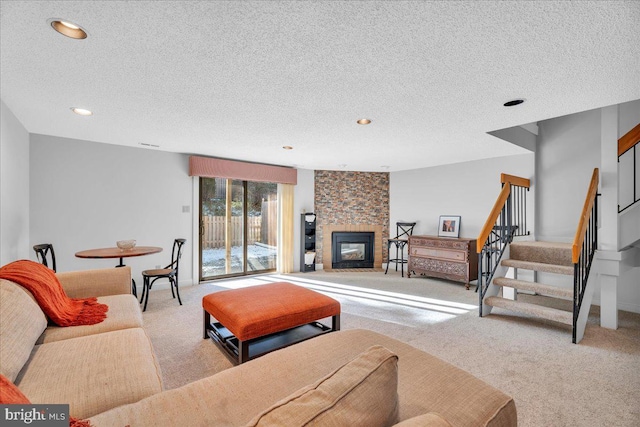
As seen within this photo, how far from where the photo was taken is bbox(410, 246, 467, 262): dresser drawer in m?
4.91

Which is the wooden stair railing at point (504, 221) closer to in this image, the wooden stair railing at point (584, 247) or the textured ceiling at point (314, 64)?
the wooden stair railing at point (584, 247)

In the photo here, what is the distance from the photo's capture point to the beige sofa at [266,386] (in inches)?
25.2

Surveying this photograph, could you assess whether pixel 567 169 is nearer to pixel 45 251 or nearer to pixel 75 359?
pixel 75 359

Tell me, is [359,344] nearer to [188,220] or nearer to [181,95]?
[181,95]

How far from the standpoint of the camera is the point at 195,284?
4895mm

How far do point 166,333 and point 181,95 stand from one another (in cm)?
231

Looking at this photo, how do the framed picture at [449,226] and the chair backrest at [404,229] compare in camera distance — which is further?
the chair backrest at [404,229]

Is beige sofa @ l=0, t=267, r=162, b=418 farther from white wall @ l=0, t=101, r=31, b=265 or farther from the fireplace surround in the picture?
the fireplace surround

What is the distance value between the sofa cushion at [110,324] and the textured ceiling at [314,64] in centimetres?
172

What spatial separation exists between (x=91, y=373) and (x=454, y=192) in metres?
5.73

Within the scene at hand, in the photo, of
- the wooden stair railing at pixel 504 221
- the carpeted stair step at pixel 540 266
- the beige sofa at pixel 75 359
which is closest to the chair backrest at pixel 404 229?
the wooden stair railing at pixel 504 221

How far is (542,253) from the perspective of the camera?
11.6 feet

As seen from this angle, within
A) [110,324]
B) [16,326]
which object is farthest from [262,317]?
[16,326]

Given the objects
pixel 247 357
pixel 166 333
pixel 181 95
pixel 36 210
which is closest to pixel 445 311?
pixel 247 357
